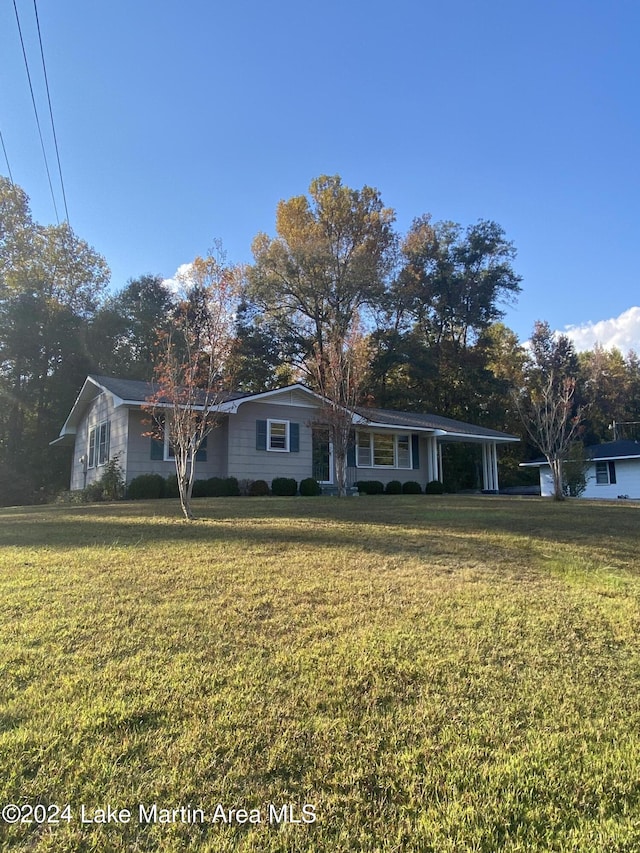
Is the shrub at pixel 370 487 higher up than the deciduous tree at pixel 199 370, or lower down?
lower down

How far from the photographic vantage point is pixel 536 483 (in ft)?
119

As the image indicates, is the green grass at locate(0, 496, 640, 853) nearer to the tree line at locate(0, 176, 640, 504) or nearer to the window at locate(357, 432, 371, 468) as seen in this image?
Result: the window at locate(357, 432, 371, 468)

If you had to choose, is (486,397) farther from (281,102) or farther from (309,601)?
(309,601)

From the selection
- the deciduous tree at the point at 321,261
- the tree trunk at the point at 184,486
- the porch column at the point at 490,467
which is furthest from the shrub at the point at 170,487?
the deciduous tree at the point at 321,261

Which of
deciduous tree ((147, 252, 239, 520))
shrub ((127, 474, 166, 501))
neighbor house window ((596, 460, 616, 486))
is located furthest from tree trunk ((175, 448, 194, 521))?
neighbor house window ((596, 460, 616, 486))

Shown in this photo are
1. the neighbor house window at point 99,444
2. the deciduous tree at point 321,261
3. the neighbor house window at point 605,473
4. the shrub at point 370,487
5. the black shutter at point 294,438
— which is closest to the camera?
the neighbor house window at point 99,444

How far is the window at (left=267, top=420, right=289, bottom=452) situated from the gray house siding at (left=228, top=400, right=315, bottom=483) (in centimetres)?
14

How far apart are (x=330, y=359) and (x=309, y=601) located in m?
11.1

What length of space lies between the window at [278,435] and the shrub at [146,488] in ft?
13.1

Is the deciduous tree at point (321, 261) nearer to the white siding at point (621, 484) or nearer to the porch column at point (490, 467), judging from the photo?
the porch column at point (490, 467)

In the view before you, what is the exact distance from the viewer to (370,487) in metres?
19.4

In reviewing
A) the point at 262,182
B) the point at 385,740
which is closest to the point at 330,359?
the point at 262,182

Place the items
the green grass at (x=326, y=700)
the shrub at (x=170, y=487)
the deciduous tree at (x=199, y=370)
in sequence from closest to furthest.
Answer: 1. the green grass at (x=326, y=700)
2. the deciduous tree at (x=199, y=370)
3. the shrub at (x=170, y=487)

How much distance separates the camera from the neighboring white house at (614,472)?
27.5 m
